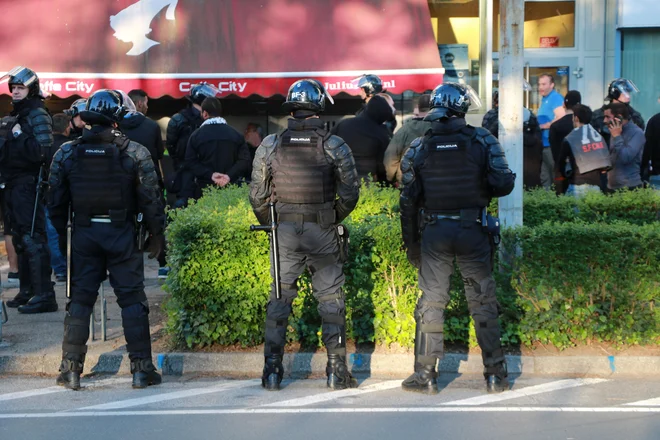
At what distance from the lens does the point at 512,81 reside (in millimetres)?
8086

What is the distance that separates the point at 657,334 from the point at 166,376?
3.66m

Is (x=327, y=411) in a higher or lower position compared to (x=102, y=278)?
lower

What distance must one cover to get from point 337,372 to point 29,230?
12.4 feet

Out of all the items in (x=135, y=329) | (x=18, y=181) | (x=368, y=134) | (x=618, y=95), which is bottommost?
(x=135, y=329)

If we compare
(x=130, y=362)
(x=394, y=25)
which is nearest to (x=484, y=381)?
(x=130, y=362)

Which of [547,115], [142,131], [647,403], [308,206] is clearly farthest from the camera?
[547,115]

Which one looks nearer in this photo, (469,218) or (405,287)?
(469,218)

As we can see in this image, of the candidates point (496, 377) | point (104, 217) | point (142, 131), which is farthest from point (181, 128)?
point (496, 377)

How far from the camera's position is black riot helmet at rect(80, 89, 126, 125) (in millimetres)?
6965

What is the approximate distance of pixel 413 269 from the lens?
778 centimetres

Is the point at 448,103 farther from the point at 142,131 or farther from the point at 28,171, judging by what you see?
the point at 142,131

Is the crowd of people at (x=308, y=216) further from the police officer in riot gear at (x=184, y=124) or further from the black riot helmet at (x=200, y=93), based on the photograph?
the black riot helmet at (x=200, y=93)

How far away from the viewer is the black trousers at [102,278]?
23.1ft

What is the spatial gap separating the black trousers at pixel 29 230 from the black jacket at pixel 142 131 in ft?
4.21
